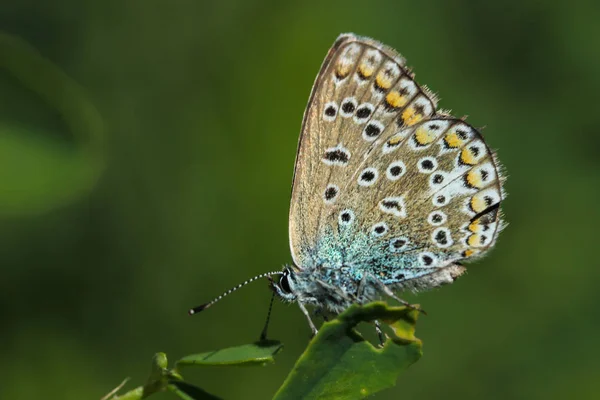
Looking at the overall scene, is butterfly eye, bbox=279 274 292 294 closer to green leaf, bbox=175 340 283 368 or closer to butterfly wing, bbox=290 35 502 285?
butterfly wing, bbox=290 35 502 285

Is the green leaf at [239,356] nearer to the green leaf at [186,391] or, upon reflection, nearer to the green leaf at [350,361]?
the green leaf at [186,391]

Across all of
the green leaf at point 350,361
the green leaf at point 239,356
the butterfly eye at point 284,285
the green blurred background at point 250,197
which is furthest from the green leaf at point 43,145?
the green blurred background at point 250,197

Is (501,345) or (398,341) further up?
(398,341)

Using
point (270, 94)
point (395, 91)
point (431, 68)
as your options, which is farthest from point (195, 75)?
point (395, 91)

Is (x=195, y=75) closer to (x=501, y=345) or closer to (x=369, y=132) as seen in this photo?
(x=369, y=132)

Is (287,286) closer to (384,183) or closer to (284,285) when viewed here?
(284,285)
